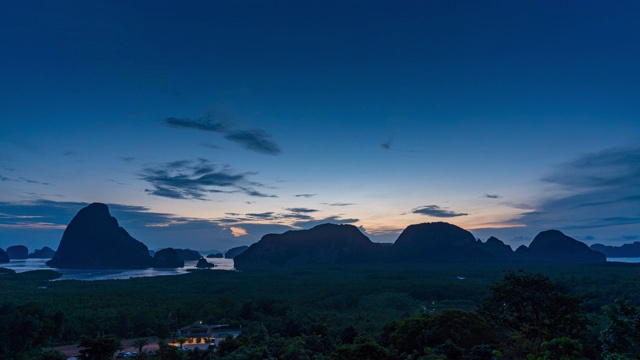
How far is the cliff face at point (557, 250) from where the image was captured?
524ft

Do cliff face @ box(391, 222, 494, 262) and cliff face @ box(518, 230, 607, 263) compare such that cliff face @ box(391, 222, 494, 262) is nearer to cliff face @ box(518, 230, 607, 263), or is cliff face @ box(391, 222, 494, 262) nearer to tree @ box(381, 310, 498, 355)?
cliff face @ box(518, 230, 607, 263)

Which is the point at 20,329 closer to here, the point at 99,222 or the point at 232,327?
the point at 232,327

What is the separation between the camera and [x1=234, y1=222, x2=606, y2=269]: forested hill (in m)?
157

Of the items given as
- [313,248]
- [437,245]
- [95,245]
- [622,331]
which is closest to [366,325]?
[622,331]

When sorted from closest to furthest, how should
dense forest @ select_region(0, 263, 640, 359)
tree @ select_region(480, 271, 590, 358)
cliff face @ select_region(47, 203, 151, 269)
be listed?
dense forest @ select_region(0, 263, 640, 359)
tree @ select_region(480, 271, 590, 358)
cliff face @ select_region(47, 203, 151, 269)

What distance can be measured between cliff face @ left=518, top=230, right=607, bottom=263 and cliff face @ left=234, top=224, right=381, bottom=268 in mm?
71534

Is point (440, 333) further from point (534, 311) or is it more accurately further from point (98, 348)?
point (98, 348)

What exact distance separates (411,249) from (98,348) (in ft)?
522

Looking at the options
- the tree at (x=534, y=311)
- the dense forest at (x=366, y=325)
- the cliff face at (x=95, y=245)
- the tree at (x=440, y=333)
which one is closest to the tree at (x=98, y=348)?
the dense forest at (x=366, y=325)

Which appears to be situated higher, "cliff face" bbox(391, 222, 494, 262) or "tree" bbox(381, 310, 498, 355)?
"cliff face" bbox(391, 222, 494, 262)

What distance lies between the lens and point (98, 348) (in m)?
20.7

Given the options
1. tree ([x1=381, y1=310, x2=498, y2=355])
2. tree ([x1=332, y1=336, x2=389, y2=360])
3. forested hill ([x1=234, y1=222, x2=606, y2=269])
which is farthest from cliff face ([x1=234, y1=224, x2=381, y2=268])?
tree ([x1=332, y1=336, x2=389, y2=360])

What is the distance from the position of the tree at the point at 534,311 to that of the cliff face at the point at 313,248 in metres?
141

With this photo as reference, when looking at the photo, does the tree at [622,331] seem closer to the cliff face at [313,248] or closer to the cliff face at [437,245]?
the cliff face at [437,245]
